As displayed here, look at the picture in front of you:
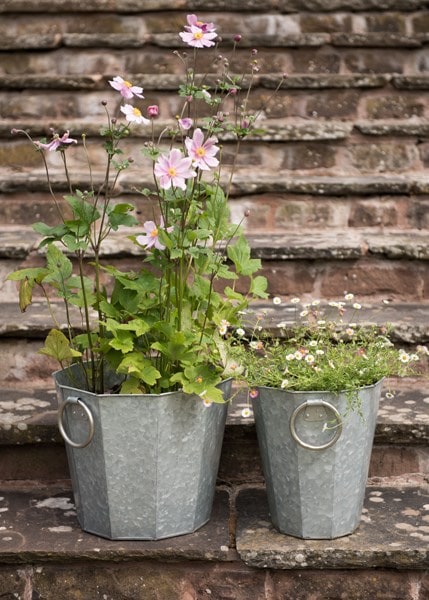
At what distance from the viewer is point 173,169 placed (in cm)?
188

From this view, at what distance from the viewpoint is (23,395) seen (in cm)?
268

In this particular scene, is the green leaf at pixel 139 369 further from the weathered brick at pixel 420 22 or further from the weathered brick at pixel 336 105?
the weathered brick at pixel 420 22

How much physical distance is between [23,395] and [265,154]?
4.44ft

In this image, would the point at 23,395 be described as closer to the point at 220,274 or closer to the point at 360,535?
the point at 220,274

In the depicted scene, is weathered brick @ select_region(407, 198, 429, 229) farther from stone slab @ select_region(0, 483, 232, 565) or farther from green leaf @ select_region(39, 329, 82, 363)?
green leaf @ select_region(39, 329, 82, 363)

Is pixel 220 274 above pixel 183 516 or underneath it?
above

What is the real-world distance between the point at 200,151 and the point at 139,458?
0.67 m

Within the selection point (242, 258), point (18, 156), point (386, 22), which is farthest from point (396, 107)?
point (242, 258)

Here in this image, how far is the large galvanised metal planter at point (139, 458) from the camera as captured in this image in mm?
1993

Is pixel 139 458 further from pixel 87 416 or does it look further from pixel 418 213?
pixel 418 213

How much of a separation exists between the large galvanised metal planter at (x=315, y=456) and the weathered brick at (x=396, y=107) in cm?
180

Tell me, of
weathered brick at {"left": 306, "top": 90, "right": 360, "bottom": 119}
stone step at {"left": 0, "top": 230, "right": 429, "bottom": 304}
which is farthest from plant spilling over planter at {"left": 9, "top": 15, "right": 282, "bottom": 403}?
weathered brick at {"left": 306, "top": 90, "right": 360, "bottom": 119}

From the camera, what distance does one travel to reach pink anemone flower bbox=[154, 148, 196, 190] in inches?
73.7

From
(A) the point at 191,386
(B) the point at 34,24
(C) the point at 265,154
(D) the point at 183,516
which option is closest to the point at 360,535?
(D) the point at 183,516
